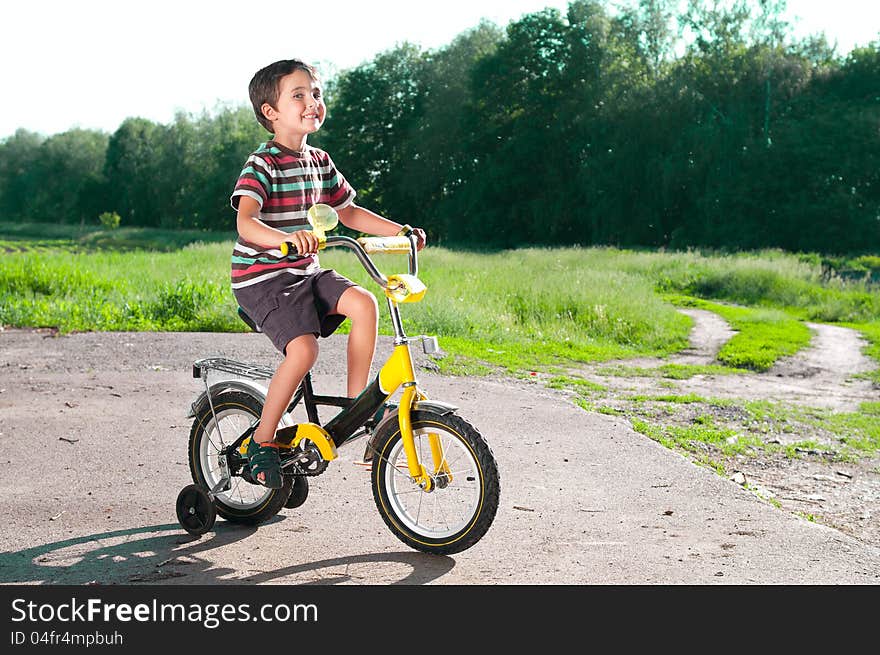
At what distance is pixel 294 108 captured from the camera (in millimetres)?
4359

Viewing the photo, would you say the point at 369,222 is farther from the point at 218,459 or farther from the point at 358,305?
the point at 218,459

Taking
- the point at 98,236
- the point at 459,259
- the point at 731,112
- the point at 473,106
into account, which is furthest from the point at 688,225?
the point at 98,236

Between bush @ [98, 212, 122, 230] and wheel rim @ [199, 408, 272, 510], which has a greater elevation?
bush @ [98, 212, 122, 230]

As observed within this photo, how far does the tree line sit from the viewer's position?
4428 centimetres

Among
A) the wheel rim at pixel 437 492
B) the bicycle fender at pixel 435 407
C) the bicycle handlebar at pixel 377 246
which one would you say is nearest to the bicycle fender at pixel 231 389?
the wheel rim at pixel 437 492

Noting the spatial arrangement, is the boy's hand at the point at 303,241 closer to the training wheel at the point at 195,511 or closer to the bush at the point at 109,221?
the training wheel at the point at 195,511

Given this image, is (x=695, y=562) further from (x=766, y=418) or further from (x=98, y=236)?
(x=98, y=236)

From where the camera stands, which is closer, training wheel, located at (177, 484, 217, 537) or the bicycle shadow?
the bicycle shadow

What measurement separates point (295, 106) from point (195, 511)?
1.99 meters

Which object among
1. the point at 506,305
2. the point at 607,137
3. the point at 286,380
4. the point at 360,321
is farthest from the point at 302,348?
the point at 607,137

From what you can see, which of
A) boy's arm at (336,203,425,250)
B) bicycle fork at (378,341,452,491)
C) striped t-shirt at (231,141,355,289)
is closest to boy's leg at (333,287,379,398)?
bicycle fork at (378,341,452,491)

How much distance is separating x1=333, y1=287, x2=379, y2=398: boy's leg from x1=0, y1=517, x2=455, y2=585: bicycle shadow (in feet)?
2.87

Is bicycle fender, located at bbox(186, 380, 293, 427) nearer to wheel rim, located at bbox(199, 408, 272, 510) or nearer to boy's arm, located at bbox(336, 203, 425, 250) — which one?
wheel rim, located at bbox(199, 408, 272, 510)

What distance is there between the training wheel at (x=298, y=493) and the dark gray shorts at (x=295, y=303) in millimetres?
945
